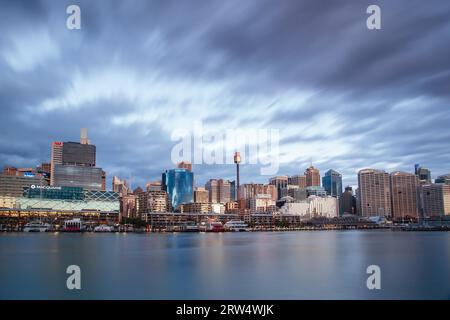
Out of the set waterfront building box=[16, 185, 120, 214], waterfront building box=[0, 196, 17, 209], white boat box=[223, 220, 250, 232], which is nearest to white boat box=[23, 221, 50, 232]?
waterfront building box=[16, 185, 120, 214]

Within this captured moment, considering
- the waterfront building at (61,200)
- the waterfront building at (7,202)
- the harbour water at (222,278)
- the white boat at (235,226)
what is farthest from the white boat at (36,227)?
the harbour water at (222,278)

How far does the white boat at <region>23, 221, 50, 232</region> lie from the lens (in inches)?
6152

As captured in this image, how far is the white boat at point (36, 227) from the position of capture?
6152 inches

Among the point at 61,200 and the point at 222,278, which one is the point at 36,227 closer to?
the point at 61,200

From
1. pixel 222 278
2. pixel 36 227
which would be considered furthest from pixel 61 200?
pixel 222 278

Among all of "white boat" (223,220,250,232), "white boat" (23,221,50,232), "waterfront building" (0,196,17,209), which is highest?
"waterfront building" (0,196,17,209)

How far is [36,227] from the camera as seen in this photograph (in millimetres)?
159500

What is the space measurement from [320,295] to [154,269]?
18342mm

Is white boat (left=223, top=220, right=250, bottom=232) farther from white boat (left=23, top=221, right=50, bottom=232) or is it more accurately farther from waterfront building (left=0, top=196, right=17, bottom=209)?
waterfront building (left=0, top=196, right=17, bottom=209)

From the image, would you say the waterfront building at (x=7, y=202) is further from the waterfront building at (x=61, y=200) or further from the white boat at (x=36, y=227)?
the white boat at (x=36, y=227)

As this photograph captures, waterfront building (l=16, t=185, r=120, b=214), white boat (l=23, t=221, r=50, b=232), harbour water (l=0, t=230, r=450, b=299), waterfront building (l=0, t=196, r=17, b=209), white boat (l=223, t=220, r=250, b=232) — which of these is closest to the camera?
harbour water (l=0, t=230, r=450, b=299)
